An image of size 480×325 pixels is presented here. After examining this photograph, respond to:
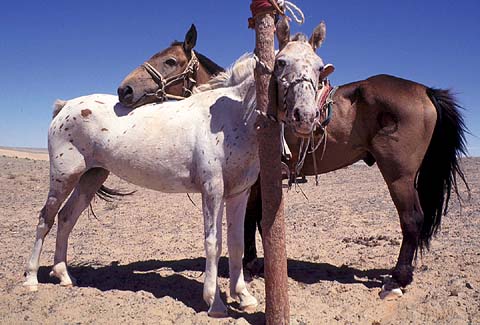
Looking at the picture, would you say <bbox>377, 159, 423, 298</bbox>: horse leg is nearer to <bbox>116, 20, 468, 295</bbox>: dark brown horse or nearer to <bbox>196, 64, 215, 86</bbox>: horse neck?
<bbox>116, 20, 468, 295</bbox>: dark brown horse

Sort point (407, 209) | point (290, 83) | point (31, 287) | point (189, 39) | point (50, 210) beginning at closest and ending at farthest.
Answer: point (290, 83) → point (31, 287) → point (50, 210) → point (407, 209) → point (189, 39)

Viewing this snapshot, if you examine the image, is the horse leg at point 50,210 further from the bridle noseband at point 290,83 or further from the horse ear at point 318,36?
the horse ear at point 318,36

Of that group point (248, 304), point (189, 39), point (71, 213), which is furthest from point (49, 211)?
point (189, 39)

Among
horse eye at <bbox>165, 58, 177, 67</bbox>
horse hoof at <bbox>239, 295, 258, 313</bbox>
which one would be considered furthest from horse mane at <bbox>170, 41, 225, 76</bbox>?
horse hoof at <bbox>239, 295, 258, 313</bbox>

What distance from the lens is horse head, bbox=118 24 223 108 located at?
4465 mm

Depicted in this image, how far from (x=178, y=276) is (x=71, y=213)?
1.41 meters

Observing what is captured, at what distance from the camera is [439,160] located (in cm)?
481

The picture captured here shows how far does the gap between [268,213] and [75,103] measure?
8.05 ft

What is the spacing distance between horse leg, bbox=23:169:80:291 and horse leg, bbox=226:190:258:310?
1661mm

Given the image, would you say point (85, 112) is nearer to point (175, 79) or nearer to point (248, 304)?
point (175, 79)

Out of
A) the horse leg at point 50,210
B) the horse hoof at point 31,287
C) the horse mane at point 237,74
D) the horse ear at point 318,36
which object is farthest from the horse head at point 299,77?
the horse hoof at point 31,287

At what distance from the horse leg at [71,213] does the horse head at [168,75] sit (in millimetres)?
1001

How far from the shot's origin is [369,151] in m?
4.83

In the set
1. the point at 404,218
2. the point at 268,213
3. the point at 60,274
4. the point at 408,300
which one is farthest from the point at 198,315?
the point at 404,218
